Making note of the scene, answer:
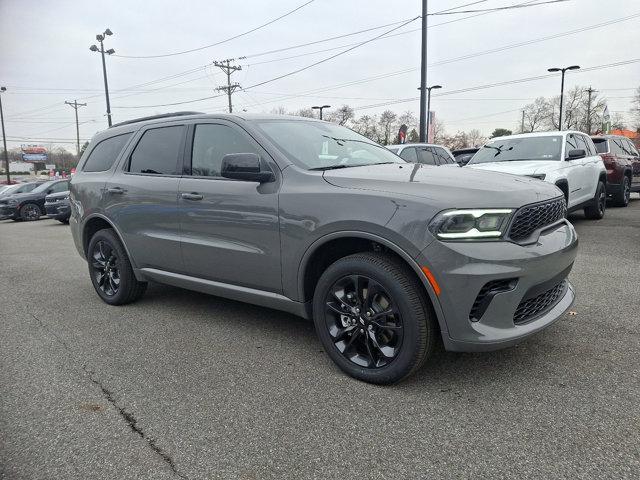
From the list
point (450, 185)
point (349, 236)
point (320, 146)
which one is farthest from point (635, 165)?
point (349, 236)

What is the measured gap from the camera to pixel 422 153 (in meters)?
10.6

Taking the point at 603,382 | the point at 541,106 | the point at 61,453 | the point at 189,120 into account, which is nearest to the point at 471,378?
the point at 603,382

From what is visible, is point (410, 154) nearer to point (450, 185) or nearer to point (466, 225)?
point (450, 185)

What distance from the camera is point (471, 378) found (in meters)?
3.02

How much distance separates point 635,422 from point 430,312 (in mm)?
1150

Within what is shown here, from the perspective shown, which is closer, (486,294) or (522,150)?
(486,294)

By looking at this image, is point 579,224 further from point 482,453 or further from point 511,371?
point 482,453

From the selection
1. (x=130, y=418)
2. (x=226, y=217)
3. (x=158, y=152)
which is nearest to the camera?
(x=130, y=418)

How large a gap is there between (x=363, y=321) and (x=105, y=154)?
3634 mm

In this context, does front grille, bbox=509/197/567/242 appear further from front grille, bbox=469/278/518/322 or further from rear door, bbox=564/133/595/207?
rear door, bbox=564/133/595/207

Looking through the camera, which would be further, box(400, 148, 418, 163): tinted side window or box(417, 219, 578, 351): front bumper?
box(400, 148, 418, 163): tinted side window

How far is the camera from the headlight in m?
2.63

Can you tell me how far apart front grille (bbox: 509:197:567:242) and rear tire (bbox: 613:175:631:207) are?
9.55 metres

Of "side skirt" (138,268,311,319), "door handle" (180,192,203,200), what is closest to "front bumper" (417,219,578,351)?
"side skirt" (138,268,311,319)
